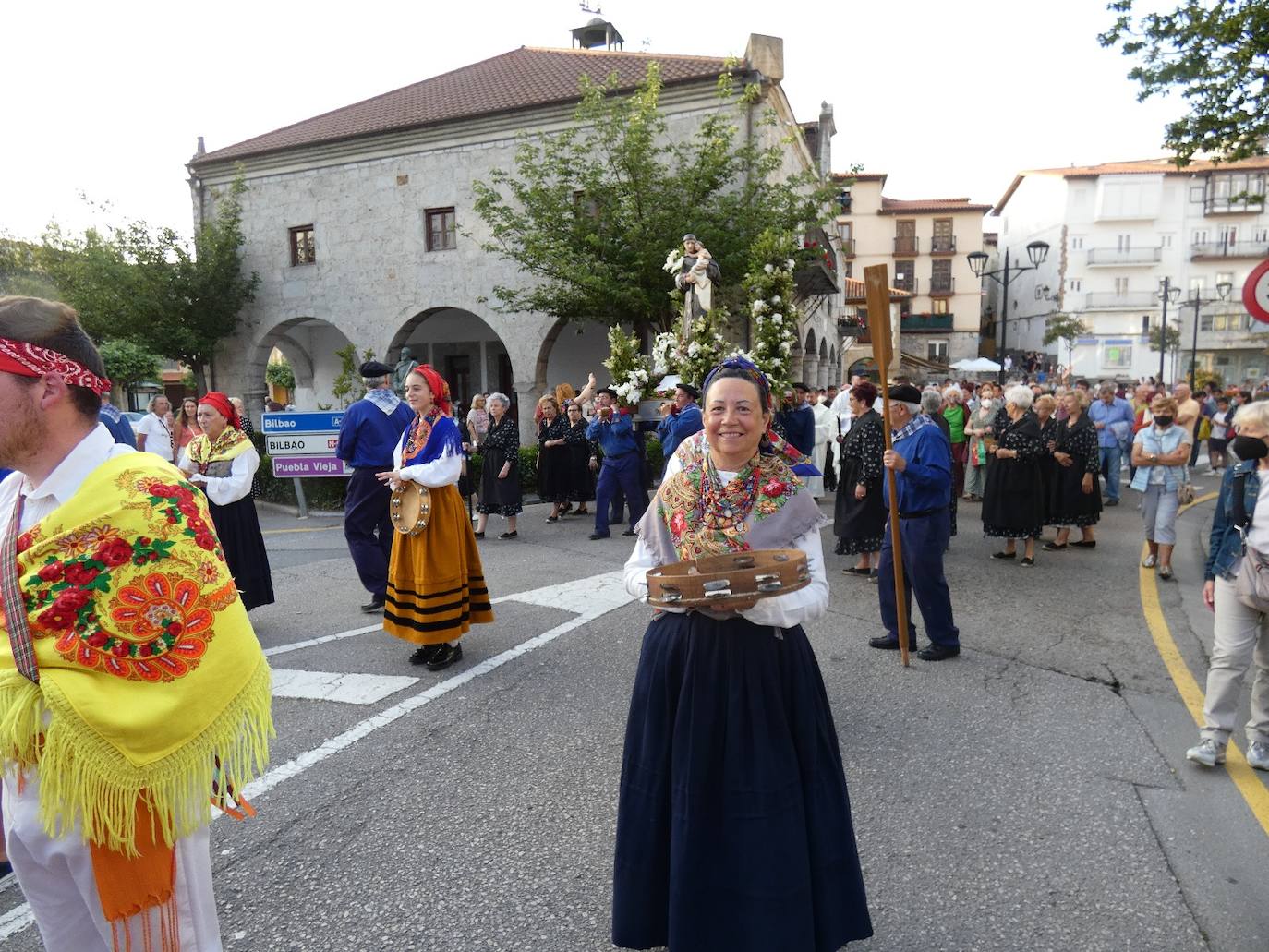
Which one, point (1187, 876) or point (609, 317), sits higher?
point (609, 317)

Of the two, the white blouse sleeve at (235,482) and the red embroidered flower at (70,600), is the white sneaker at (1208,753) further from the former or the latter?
the white blouse sleeve at (235,482)

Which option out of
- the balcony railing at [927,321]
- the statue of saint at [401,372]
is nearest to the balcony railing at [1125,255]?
the balcony railing at [927,321]

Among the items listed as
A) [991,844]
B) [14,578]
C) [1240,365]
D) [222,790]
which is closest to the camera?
[14,578]

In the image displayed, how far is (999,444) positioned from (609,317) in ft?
34.1

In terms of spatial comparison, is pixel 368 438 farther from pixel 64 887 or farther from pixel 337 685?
pixel 64 887

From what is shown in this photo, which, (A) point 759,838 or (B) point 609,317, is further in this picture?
(B) point 609,317

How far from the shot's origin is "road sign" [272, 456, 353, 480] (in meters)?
12.4

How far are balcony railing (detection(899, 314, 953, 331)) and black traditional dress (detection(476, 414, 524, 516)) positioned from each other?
5381 centimetres

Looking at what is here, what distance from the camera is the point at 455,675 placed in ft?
17.3

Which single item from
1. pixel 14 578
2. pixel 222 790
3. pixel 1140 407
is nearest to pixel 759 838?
pixel 222 790

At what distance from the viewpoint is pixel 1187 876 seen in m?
3.01

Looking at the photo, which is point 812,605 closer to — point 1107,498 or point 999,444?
point 999,444

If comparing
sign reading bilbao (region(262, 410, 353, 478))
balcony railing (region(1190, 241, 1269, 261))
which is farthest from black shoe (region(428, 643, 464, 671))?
balcony railing (region(1190, 241, 1269, 261))

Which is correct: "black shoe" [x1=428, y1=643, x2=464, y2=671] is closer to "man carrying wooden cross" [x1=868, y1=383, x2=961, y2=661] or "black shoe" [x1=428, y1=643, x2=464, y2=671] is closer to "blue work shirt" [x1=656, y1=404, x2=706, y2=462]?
"man carrying wooden cross" [x1=868, y1=383, x2=961, y2=661]
